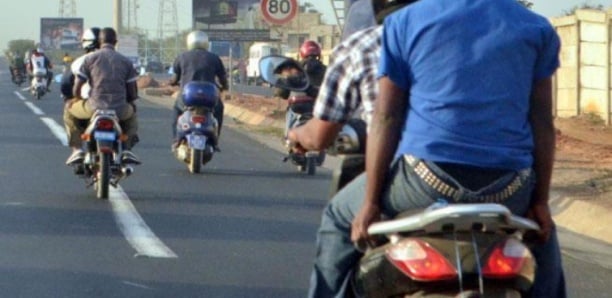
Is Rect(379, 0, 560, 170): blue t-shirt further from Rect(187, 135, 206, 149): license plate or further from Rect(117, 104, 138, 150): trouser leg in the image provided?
Rect(187, 135, 206, 149): license plate

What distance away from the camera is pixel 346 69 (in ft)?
16.6

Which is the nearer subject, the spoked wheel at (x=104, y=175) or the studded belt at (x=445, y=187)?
the studded belt at (x=445, y=187)

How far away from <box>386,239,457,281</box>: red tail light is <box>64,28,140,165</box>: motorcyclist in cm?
1002

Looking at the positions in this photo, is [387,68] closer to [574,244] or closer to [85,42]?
[574,244]

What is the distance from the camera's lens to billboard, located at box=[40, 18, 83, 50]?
122 meters

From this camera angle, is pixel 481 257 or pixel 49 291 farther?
pixel 49 291

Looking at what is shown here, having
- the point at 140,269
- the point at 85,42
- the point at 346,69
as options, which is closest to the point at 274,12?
the point at 85,42

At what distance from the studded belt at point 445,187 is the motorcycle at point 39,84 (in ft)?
135

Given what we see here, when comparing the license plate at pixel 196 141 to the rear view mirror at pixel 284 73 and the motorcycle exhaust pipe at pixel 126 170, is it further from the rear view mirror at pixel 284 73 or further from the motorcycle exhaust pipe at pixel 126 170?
the rear view mirror at pixel 284 73

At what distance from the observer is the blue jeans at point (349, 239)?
467 centimetres

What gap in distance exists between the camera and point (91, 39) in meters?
14.9

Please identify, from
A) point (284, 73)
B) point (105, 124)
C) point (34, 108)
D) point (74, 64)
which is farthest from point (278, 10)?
point (284, 73)

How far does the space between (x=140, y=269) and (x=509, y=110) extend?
524cm

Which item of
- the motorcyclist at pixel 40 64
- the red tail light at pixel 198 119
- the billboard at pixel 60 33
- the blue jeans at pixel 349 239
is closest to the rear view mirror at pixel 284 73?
the blue jeans at pixel 349 239
